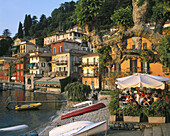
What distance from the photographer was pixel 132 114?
9.05 m

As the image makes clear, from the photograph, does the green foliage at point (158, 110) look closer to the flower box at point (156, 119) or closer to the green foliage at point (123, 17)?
the flower box at point (156, 119)

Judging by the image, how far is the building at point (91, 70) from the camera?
138ft

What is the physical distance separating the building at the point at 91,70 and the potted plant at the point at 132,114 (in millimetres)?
32283

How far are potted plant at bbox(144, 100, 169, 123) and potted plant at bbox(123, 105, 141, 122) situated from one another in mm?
456

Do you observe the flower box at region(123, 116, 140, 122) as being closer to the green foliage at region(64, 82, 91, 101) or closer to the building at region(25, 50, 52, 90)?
the green foliage at region(64, 82, 91, 101)

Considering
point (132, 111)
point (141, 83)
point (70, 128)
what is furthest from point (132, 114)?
point (70, 128)

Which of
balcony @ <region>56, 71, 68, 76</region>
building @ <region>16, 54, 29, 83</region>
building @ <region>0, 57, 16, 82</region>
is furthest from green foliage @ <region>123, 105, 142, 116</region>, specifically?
building @ <region>0, 57, 16, 82</region>

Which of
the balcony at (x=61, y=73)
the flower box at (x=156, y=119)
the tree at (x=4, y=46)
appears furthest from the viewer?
the tree at (x=4, y=46)

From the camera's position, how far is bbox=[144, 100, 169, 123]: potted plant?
338 inches

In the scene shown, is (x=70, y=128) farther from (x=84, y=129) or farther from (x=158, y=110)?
(x=158, y=110)

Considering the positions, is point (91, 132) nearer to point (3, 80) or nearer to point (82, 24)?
point (82, 24)

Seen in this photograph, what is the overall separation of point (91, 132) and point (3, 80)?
254 ft

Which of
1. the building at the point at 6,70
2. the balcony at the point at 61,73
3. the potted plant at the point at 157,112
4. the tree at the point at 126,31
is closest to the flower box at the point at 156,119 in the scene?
the potted plant at the point at 157,112

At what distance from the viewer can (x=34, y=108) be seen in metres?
24.8
